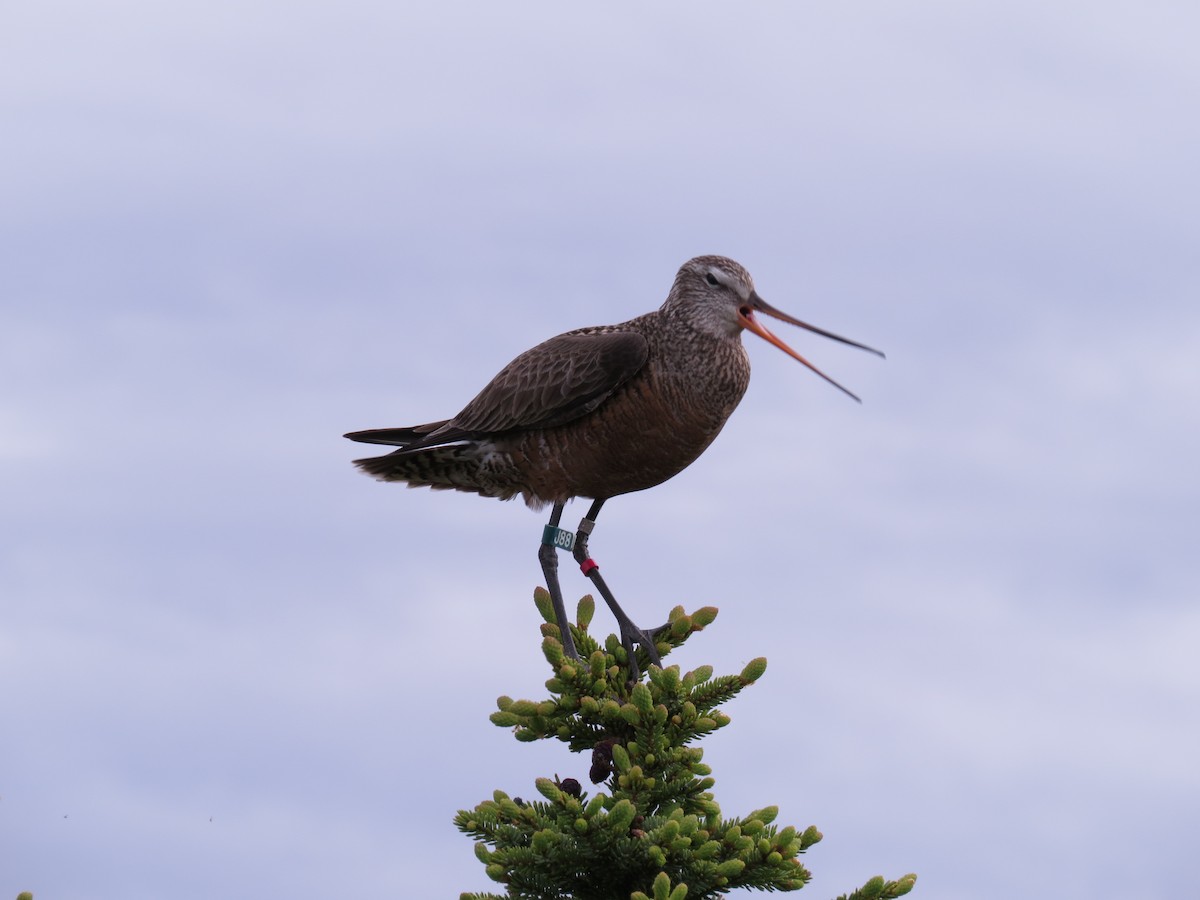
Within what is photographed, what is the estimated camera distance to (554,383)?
7.55 metres

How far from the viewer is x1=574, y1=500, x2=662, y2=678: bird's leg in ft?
23.4

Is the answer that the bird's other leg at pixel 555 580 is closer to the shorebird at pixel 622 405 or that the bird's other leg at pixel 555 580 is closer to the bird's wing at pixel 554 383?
the shorebird at pixel 622 405

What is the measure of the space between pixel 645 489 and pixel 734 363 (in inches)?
34.1

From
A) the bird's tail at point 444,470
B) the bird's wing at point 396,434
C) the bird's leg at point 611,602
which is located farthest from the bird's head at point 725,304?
the bird's wing at point 396,434

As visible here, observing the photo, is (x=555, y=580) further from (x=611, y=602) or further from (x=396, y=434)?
(x=396, y=434)

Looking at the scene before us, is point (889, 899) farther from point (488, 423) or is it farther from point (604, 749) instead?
point (488, 423)

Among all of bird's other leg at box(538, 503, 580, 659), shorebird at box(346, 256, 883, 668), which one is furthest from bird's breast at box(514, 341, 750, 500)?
bird's other leg at box(538, 503, 580, 659)

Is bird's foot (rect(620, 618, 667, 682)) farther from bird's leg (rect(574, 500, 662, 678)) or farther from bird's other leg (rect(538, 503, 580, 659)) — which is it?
bird's other leg (rect(538, 503, 580, 659))

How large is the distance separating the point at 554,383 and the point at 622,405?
1.56ft

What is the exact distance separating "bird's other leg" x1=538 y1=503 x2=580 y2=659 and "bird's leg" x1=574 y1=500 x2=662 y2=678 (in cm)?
19

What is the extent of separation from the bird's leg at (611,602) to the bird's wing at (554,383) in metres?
0.62

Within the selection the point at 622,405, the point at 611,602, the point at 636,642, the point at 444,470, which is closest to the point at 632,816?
the point at 636,642

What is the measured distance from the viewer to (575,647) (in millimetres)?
6949

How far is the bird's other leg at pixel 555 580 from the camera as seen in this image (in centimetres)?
691
